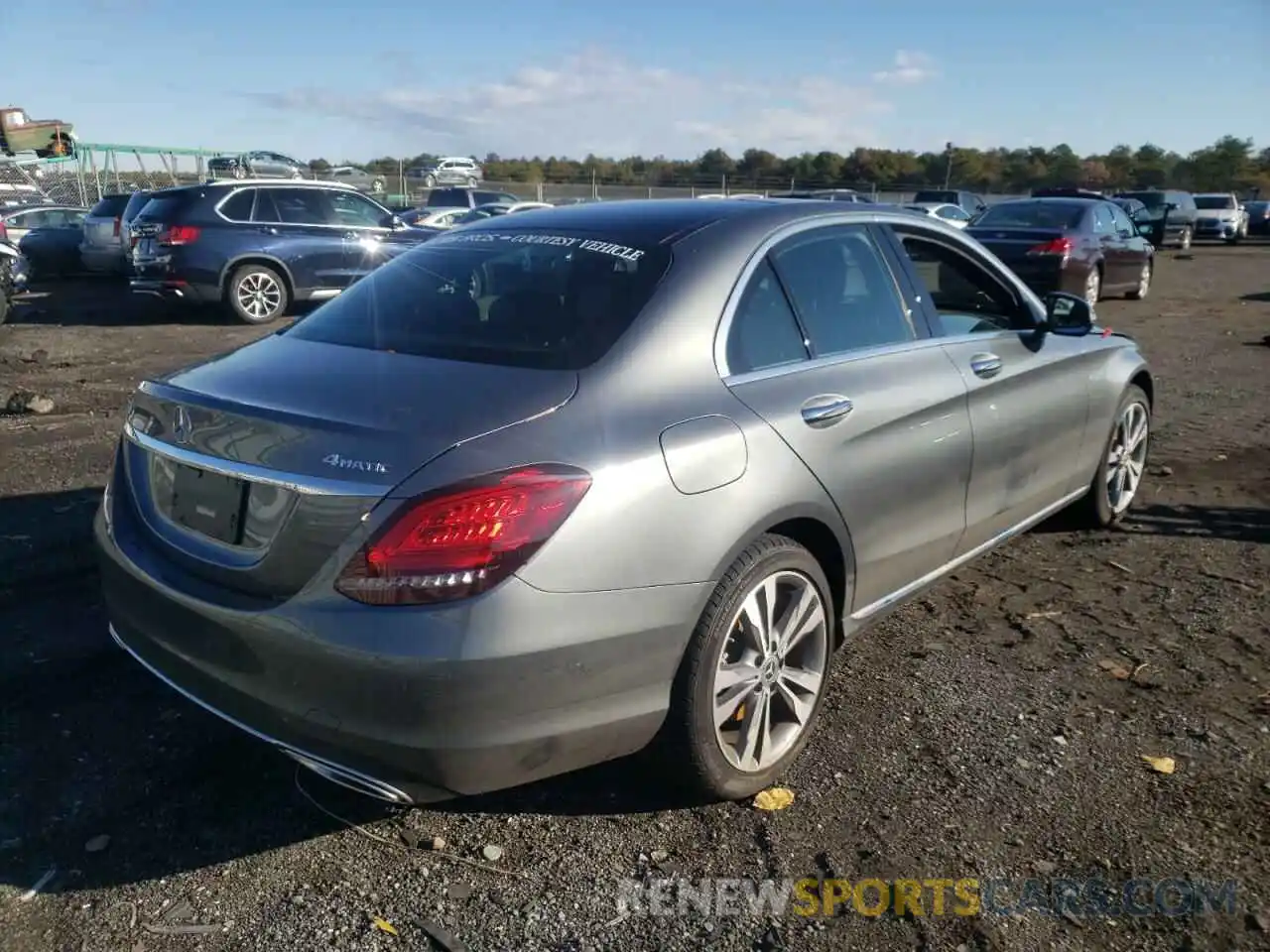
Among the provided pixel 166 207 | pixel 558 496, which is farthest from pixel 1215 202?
pixel 558 496

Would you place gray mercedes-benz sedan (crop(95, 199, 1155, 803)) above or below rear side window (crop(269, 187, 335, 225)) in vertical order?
below

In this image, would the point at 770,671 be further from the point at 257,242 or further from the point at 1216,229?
the point at 1216,229

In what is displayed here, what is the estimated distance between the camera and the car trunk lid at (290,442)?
240 cm

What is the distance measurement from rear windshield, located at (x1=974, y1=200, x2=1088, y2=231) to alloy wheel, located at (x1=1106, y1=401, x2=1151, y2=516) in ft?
30.4

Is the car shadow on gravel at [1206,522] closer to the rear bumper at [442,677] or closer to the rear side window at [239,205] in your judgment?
the rear bumper at [442,677]

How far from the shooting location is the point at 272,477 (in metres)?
2.47

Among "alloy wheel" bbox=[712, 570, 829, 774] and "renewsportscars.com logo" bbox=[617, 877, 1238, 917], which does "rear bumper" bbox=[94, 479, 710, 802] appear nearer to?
"alloy wheel" bbox=[712, 570, 829, 774]

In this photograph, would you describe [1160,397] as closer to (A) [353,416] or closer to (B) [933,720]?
(B) [933,720]

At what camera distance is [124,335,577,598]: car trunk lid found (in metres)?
2.40

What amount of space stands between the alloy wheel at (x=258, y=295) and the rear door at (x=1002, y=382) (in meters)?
10.6

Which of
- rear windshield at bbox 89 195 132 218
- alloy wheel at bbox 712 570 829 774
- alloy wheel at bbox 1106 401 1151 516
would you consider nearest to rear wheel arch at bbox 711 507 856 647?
alloy wheel at bbox 712 570 829 774

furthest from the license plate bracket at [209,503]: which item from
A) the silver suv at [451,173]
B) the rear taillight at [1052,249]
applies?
the silver suv at [451,173]

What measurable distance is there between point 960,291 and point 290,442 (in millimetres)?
3156

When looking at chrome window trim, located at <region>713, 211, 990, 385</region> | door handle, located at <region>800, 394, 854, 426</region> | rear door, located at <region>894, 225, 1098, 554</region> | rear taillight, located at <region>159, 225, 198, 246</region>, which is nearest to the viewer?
chrome window trim, located at <region>713, 211, 990, 385</region>
